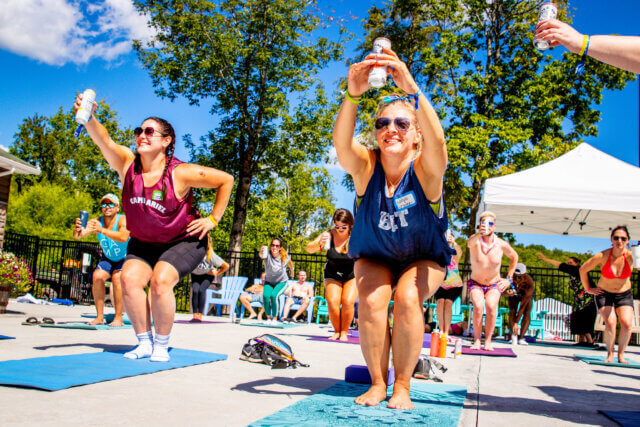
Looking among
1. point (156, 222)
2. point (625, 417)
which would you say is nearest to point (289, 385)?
point (156, 222)

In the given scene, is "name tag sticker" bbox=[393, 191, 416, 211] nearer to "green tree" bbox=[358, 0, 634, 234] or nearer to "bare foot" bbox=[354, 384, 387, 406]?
"bare foot" bbox=[354, 384, 387, 406]

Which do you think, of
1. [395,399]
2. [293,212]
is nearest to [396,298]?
[395,399]

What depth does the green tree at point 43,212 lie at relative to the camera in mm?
38062

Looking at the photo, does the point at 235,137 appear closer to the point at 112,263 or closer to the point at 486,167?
the point at 486,167

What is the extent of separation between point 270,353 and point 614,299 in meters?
5.41

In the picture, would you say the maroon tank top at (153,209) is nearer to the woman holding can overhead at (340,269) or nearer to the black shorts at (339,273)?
the woman holding can overhead at (340,269)

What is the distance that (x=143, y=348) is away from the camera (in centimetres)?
438

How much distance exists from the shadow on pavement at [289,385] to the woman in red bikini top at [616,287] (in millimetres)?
5160

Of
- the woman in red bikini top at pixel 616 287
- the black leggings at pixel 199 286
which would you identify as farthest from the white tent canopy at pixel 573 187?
the black leggings at pixel 199 286

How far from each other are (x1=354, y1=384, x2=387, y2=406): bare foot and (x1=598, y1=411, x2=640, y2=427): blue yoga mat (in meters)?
1.26

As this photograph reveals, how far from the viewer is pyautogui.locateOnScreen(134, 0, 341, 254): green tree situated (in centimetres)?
2112

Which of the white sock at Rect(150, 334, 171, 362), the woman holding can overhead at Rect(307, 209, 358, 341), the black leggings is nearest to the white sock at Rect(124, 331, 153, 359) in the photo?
the white sock at Rect(150, 334, 171, 362)

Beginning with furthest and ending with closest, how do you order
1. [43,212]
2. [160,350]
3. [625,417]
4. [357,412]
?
[43,212], [160,350], [625,417], [357,412]

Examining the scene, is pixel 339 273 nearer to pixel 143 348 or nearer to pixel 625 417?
pixel 143 348
